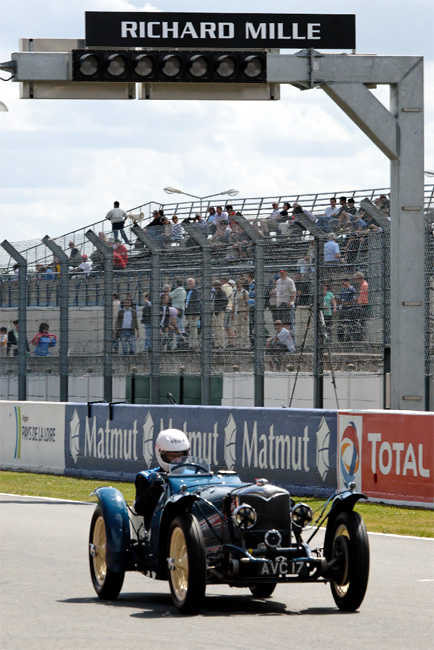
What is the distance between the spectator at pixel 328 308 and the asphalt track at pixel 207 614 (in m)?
7.12

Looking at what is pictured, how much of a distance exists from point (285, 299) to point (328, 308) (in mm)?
927

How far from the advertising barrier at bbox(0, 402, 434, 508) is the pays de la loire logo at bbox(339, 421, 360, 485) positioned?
0.04 feet

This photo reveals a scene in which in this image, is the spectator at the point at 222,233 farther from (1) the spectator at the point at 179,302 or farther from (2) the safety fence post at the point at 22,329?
(2) the safety fence post at the point at 22,329

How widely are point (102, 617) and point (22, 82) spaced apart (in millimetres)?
10422

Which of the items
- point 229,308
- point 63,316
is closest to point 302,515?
point 229,308

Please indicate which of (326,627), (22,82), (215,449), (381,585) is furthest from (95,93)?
(326,627)

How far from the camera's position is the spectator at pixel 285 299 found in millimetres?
19188

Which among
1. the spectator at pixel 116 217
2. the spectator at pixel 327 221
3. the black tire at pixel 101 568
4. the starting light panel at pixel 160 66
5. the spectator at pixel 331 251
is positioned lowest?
the black tire at pixel 101 568

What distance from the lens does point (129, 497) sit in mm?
17328

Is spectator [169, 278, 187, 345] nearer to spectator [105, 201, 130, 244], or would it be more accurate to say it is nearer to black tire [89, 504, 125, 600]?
spectator [105, 201, 130, 244]

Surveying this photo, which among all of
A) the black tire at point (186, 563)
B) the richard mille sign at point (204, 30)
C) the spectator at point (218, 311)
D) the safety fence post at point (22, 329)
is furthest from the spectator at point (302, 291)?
the black tire at point (186, 563)

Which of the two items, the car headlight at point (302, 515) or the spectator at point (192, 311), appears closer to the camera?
the car headlight at point (302, 515)

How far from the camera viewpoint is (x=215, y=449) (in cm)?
1856

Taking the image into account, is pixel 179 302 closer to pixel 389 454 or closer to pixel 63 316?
pixel 63 316
